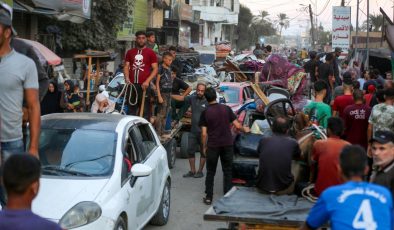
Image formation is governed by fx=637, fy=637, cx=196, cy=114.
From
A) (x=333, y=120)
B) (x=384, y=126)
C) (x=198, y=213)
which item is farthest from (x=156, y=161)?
(x=384, y=126)

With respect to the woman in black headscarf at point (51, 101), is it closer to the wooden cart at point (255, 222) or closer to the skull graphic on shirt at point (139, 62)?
the skull graphic on shirt at point (139, 62)

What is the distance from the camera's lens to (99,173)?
6.73 m

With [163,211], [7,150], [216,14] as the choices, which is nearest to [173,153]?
[163,211]

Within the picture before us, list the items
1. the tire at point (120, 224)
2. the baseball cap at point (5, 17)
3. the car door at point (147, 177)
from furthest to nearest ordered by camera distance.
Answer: the car door at point (147, 177), the tire at point (120, 224), the baseball cap at point (5, 17)

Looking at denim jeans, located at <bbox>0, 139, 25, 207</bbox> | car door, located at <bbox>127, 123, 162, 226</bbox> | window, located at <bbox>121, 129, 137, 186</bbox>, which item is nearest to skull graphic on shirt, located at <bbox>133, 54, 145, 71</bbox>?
car door, located at <bbox>127, 123, 162, 226</bbox>

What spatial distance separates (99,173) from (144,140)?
159cm

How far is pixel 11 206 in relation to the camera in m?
3.33

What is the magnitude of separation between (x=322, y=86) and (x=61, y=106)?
4.66m

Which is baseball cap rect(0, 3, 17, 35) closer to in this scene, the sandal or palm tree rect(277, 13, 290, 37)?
the sandal

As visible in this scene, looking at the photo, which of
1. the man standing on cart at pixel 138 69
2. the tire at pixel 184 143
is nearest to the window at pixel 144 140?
the man standing on cart at pixel 138 69

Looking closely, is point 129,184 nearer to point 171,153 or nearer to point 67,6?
point 171,153

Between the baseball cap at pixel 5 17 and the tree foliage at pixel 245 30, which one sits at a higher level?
the tree foliage at pixel 245 30

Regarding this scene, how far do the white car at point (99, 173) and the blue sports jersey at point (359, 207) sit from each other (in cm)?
277

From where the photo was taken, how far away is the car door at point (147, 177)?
7.28m
